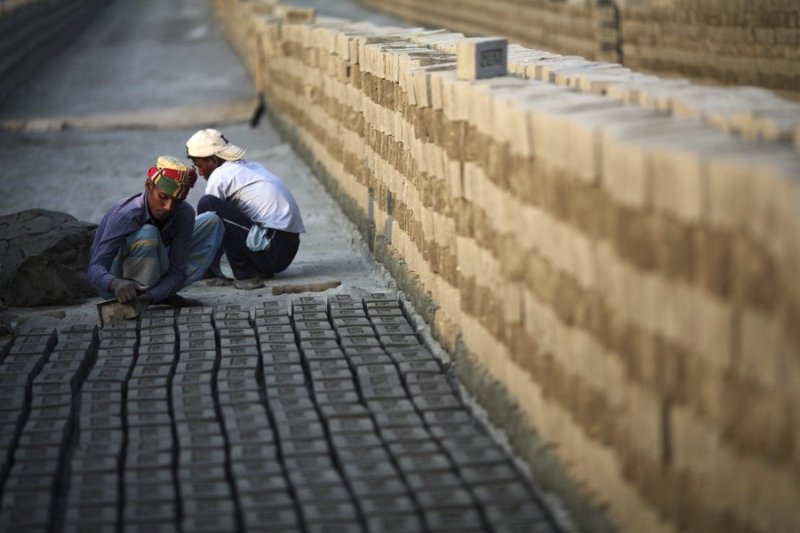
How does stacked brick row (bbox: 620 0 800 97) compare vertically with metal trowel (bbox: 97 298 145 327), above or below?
above

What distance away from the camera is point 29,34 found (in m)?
21.9

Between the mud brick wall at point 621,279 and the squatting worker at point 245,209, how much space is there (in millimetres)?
1511

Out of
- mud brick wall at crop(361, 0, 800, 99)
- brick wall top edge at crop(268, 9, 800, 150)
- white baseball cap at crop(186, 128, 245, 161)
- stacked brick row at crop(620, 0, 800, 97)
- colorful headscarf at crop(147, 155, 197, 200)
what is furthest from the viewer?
mud brick wall at crop(361, 0, 800, 99)

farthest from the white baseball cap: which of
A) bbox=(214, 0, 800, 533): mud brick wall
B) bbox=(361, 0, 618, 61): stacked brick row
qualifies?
bbox=(361, 0, 618, 61): stacked brick row

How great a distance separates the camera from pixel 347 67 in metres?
9.69

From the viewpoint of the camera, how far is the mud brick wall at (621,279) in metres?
3.19

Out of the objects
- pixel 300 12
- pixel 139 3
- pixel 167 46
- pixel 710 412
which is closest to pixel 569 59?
pixel 710 412

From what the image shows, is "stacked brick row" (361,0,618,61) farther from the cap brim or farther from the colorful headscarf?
the colorful headscarf

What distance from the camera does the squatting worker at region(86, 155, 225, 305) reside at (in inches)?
286

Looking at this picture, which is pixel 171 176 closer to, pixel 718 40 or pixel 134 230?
pixel 134 230

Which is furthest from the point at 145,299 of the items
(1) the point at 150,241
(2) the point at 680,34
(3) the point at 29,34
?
(3) the point at 29,34

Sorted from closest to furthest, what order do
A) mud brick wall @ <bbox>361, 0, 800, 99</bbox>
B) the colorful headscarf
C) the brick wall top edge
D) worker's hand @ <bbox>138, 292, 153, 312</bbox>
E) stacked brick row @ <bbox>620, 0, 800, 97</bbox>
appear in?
the brick wall top edge → the colorful headscarf → worker's hand @ <bbox>138, 292, 153, 312</bbox> → stacked brick row @ <bbox>620, 0, 800, 97</bbox> → mud brick wall @ <bbox>361, 0, 800, 99</bbox>

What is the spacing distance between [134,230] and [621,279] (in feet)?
13.5

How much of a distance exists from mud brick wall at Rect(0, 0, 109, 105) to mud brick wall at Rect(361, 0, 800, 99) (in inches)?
297
